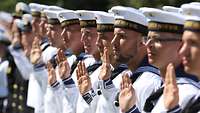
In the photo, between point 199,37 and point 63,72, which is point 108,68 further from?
point 199,37

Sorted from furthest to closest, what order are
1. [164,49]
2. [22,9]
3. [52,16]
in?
1. [22,9]
2. [52,16]
3. [164,49]

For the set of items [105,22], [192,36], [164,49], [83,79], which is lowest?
[83,79]

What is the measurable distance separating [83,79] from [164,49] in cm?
150

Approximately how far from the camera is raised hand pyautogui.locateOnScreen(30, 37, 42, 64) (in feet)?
32.8

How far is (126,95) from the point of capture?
6.28 metres

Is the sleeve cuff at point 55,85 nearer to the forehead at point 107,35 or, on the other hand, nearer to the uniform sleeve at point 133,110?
the forehead at point 107,35

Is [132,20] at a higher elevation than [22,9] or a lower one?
higher

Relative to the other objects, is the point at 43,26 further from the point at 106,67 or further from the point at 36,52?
the point at 106,67

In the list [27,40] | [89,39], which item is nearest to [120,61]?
[89,39]

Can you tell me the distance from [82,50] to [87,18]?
479mm

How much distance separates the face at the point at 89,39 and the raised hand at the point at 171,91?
225 centimetres

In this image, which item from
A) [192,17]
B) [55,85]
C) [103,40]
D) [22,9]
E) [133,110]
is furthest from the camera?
[22,9]

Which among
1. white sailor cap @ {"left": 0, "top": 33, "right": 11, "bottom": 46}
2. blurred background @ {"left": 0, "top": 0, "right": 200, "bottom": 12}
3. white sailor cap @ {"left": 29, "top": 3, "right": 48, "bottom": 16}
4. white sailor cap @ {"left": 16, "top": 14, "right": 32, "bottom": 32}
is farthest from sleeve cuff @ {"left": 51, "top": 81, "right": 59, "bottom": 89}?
white sailor cap @ {"left": 0, "top": 33, "right": 11, "bottom": 46}

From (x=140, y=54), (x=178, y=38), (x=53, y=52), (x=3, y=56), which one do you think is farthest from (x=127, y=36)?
(x=3, y=56)
